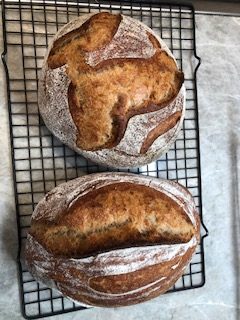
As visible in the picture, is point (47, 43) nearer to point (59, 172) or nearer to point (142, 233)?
point (59, 172)

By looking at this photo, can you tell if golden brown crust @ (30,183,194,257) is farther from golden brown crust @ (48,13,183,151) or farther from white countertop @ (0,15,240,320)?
white countertop @ (0,15,240,320)

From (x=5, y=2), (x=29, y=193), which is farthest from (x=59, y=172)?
(x=5, y=2)

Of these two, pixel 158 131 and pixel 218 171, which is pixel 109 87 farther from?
pixel 218 171

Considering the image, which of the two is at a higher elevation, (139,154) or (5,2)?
(5,2)

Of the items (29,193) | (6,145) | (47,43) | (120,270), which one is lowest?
(120,270)

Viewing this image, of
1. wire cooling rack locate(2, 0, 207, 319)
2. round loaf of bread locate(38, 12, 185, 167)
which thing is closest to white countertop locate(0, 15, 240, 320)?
wire cooling rack locate(2, 0, 207, 319)
